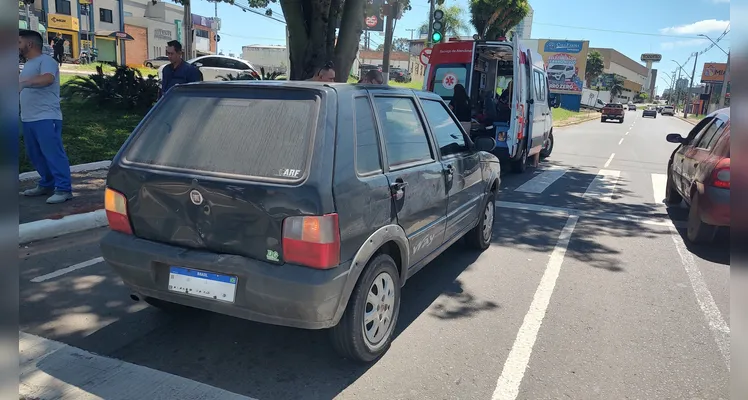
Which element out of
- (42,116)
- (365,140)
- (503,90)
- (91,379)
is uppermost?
(503,90)

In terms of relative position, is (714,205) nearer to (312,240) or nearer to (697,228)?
(697,228)

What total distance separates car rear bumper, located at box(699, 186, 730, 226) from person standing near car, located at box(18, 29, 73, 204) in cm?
736

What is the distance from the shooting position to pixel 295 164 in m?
2.90

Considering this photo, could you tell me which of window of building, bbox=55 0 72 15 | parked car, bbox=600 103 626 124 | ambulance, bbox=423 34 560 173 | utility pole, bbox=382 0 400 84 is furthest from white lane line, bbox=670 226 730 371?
window of building, bbox=55 0 72 15

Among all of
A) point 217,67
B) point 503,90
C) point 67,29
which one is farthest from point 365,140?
point 67,29

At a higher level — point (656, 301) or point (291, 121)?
point (291, 121)

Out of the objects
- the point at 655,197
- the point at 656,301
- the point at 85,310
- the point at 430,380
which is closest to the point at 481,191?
the point at 656,301

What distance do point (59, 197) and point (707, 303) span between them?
6949 mm

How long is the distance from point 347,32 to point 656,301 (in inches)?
260

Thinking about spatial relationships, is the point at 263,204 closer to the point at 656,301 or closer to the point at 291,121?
the point at 291,121

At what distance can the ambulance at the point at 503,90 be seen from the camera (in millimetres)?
9977

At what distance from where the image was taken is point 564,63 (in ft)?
204

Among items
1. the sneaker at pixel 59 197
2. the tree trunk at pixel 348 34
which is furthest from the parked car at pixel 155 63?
the sneaker at pixel 59 197

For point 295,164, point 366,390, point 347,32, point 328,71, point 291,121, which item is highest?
point 347,32
